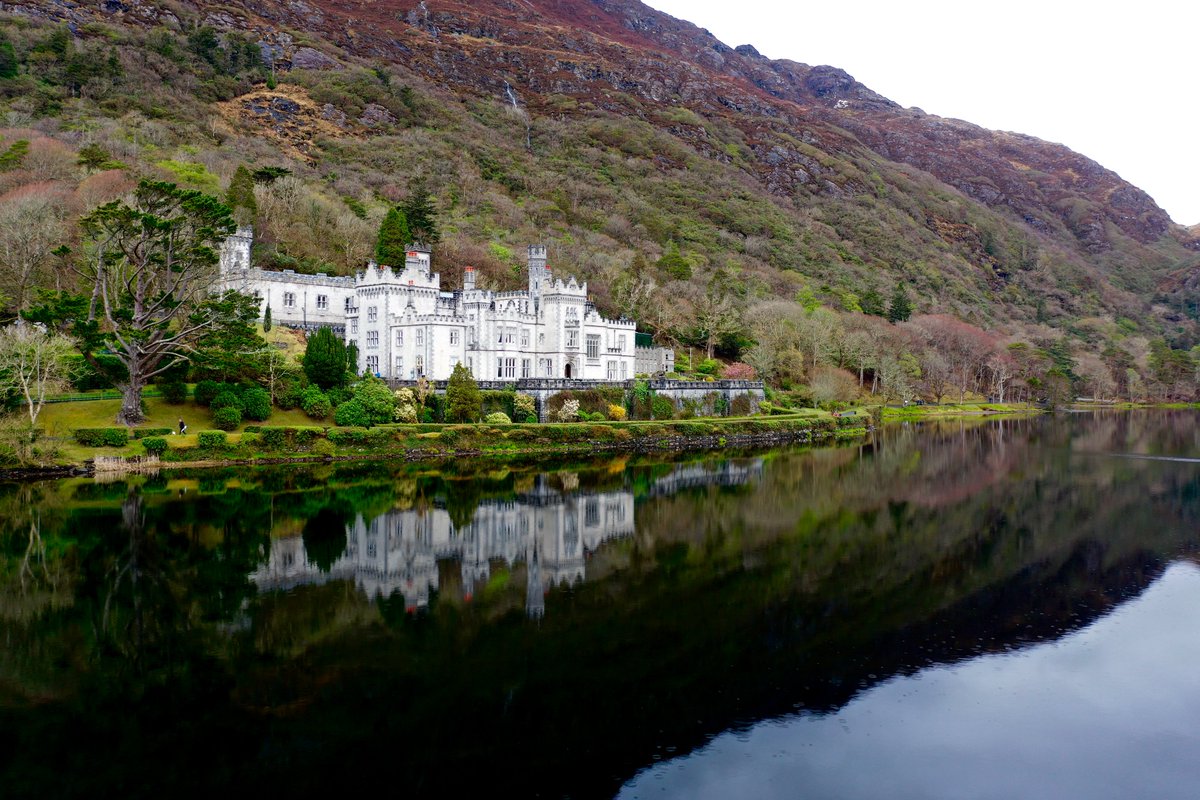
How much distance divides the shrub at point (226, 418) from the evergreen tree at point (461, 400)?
12088 mm

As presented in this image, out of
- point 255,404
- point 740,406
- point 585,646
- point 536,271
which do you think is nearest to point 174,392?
point 255,404

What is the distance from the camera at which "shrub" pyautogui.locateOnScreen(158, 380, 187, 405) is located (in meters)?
47.1

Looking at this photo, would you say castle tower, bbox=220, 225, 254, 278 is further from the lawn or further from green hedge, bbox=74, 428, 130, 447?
green hedge, bbox=74, 428, 130, 447

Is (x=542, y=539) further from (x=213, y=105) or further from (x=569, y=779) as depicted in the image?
(x=213, y=105)

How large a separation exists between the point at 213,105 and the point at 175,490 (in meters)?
86.2

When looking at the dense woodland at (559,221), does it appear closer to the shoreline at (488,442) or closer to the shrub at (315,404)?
the shrub at (315,404)

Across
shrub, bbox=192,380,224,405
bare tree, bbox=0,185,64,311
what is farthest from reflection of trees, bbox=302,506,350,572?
bare tree, bbox=0,185,64,311

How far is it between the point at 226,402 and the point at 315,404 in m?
4.83

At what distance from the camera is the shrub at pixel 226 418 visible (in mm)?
45688

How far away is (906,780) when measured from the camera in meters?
14.2

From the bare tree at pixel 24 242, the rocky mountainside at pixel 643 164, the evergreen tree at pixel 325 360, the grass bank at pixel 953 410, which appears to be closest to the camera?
the bare tree at pixel 24 242

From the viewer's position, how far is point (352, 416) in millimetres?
49094

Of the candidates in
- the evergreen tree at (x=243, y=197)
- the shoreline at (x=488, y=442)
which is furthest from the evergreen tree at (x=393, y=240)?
the shoreline at (x=488, y=442)

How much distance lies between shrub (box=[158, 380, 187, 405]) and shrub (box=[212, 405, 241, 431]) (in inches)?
116
